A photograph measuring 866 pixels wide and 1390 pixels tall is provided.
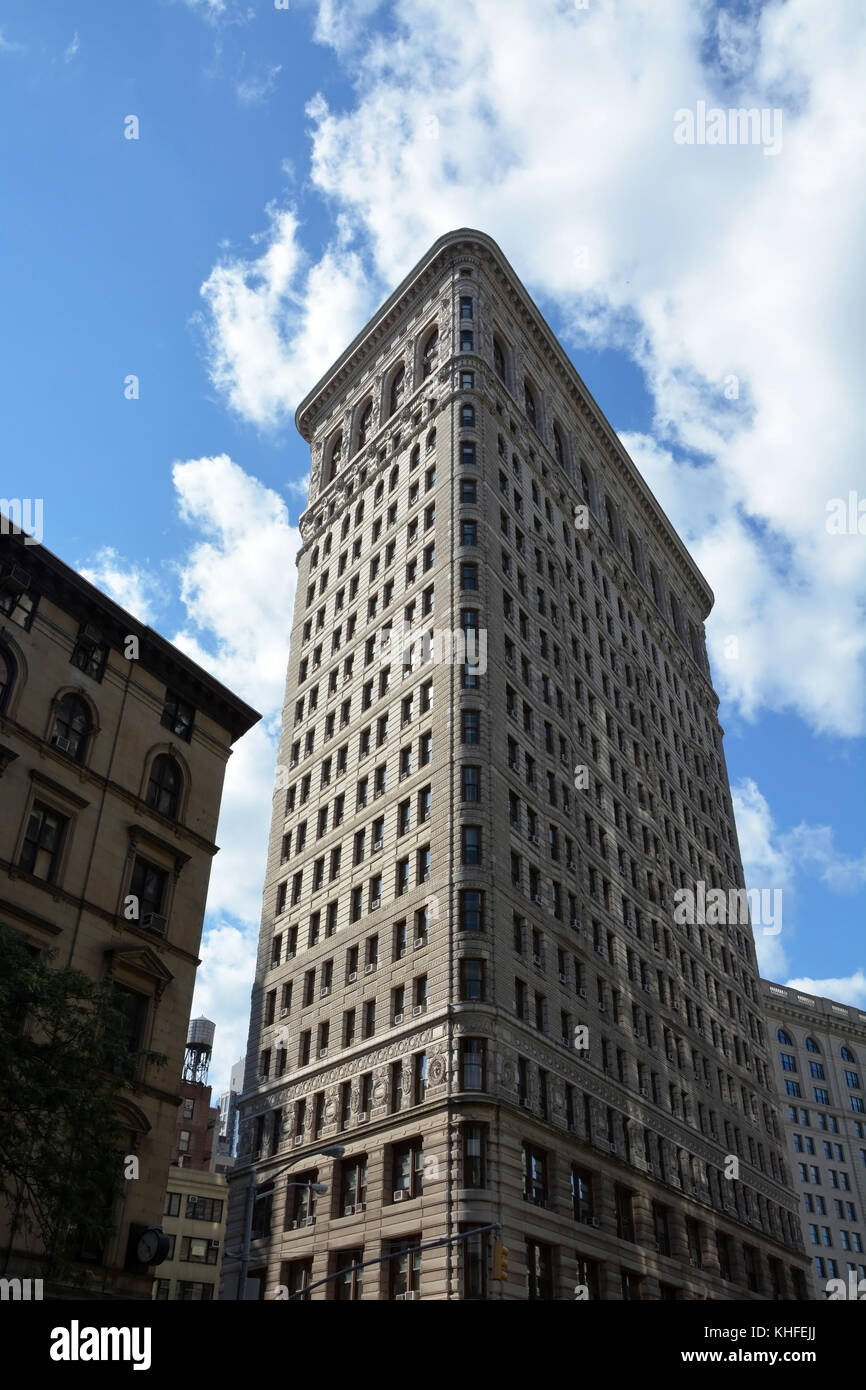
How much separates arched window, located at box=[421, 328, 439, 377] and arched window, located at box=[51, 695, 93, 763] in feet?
161

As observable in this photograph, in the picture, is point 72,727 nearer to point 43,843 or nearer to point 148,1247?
point 43,843

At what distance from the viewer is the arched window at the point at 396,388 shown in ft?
259

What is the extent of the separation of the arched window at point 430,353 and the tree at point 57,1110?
6066 centimetres

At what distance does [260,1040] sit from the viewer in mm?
58938

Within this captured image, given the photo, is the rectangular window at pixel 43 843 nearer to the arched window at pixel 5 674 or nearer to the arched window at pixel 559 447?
the arched window at pixel 5 674

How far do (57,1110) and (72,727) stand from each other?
13589 millimetres

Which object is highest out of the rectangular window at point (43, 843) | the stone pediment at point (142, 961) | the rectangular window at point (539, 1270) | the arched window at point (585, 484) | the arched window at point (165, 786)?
the arched window at point (585, 484)

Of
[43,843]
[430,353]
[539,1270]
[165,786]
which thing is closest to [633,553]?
[430,353]

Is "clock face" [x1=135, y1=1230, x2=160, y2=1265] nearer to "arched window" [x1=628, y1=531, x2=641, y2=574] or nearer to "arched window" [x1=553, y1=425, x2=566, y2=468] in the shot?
"arched window" [x1=553, y1=425, x2=566, y2=468]

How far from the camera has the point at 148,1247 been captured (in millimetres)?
27906

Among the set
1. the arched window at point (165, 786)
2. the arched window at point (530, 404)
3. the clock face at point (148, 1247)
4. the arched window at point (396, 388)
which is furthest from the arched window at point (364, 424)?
the clock face at point (148, 1247)
